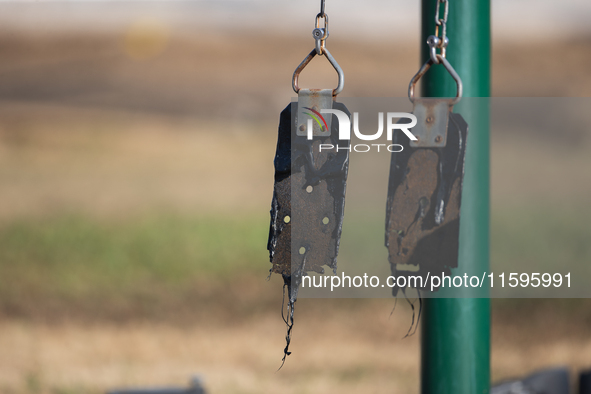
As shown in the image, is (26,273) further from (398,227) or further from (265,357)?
(398,227)

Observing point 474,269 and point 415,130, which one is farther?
point 474,269

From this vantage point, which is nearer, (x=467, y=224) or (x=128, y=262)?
(x=467, y=224)

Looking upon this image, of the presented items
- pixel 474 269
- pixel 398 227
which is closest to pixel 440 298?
pixel 474 269

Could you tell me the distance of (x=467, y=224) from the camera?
1.50 metres

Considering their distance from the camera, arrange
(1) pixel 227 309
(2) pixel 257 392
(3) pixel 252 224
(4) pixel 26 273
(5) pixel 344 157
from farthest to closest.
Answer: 1. (3) pixel 252 224
2. (4) pixel 26 273
3. (1) pixel 227 309
4. (2) pixel 257 392
5. (5) pixel 344 157

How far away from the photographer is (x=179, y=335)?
5059 mm

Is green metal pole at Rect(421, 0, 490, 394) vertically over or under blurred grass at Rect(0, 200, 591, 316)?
over

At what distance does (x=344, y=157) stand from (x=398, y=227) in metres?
0.18

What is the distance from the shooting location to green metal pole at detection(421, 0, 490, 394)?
4.76 ft

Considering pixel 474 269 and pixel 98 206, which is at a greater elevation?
pixel 474 269

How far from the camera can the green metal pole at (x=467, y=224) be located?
1.45 metres

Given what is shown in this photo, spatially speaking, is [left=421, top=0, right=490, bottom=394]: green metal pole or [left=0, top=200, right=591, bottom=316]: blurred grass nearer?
[left=421, top=0, right=490, bottom=394]: green metal pole

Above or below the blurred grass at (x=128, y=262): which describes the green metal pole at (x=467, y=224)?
above

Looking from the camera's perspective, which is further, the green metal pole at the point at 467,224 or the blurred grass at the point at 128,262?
the blurred grass at the point at 128,262
